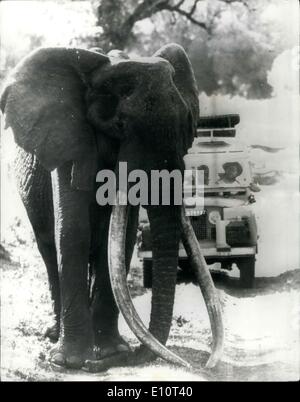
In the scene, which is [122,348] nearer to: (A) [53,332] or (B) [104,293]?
(B) [104,293]

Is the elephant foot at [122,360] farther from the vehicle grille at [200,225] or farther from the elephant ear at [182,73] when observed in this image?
the elephant ear at [182,73]

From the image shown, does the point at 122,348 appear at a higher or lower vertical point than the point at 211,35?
lower

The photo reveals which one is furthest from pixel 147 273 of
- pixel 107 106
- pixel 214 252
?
pixel 107 106

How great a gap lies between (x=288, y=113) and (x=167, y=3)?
4.66ft

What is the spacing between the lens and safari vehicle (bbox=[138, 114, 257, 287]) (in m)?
5.61

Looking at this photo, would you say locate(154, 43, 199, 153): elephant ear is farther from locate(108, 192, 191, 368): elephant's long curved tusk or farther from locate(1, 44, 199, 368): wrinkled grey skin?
locate(108, 192, 191, 368): elephant's long curved tusk

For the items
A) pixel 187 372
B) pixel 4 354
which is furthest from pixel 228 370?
pixel 4 354

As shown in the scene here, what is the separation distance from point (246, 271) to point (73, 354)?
1.74m

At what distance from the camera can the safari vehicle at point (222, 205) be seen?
221 inches

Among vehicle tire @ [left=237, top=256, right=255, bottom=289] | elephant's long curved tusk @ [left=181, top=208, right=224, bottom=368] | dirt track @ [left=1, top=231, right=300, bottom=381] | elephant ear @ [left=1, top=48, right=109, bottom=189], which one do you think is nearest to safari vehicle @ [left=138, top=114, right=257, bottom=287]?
vehicle tire @ [left=237, top=256, right=255, bottom=289]

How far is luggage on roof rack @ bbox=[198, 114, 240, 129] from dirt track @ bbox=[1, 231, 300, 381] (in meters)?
1.28

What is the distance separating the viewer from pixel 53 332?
507 cm

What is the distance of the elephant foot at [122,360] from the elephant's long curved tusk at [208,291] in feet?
1.32
